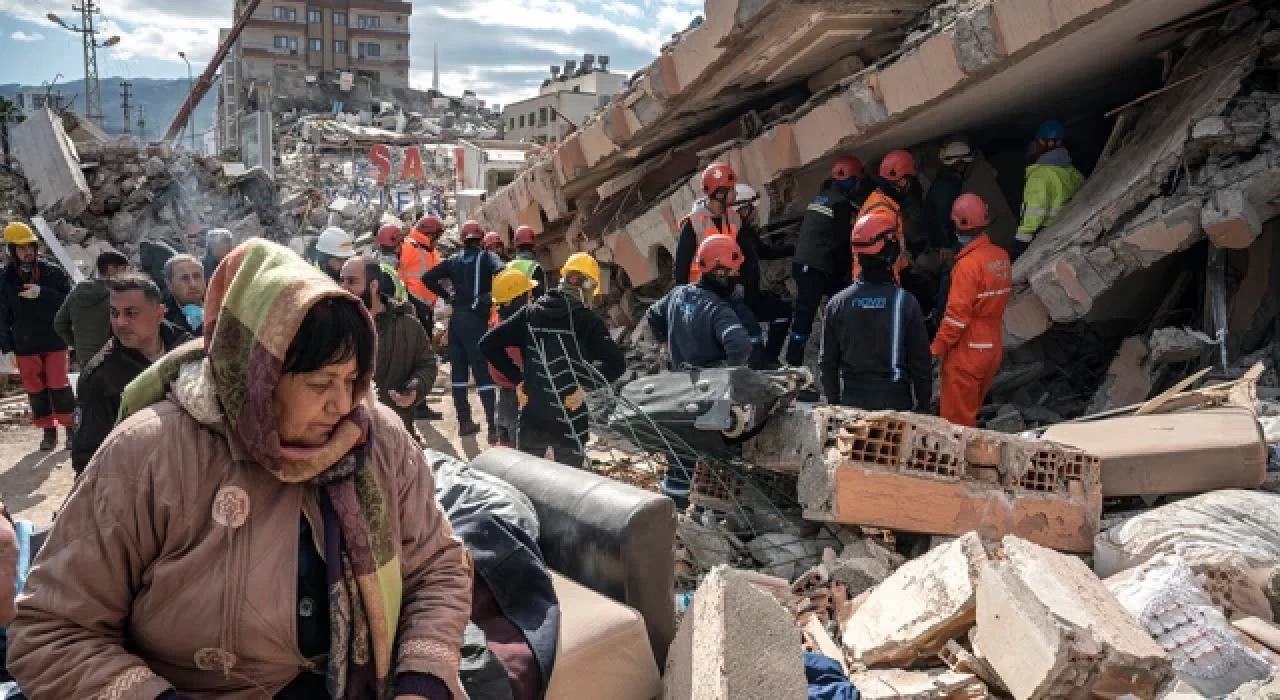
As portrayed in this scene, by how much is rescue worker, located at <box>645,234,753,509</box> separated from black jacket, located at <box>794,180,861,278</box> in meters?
1.64

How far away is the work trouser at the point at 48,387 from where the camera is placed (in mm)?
7312

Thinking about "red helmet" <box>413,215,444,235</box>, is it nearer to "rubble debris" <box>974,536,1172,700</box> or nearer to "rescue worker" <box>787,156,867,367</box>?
"rescue worker" <box>787,156,867,367</box>

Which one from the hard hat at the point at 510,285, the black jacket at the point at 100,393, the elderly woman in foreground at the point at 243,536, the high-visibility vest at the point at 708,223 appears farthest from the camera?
the high-visibility vest at the point at 708,223

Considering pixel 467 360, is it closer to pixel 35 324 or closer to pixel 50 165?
pixel 35 324

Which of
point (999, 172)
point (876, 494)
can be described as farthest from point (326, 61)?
point (876, 494)

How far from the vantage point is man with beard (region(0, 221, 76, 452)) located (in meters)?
7.15

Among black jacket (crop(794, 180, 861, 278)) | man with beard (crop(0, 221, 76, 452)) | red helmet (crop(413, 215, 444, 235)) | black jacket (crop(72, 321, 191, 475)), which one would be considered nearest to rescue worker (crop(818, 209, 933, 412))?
black jacket (crop(794, 180, 861, 278))

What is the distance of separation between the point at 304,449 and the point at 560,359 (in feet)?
10.7

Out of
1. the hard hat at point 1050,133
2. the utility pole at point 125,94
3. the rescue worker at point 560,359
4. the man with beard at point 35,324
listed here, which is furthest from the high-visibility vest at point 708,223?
the utility pole at point 125,94

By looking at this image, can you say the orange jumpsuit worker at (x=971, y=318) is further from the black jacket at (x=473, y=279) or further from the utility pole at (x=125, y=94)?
the utility pole at (x=125, y=94)

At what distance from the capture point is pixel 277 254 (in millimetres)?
1793

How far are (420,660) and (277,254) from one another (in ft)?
2.79

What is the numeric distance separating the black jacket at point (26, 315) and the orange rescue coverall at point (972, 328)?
635cm

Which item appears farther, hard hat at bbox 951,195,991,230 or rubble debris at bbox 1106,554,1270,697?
hard hat at bbox 951,195,991,230
